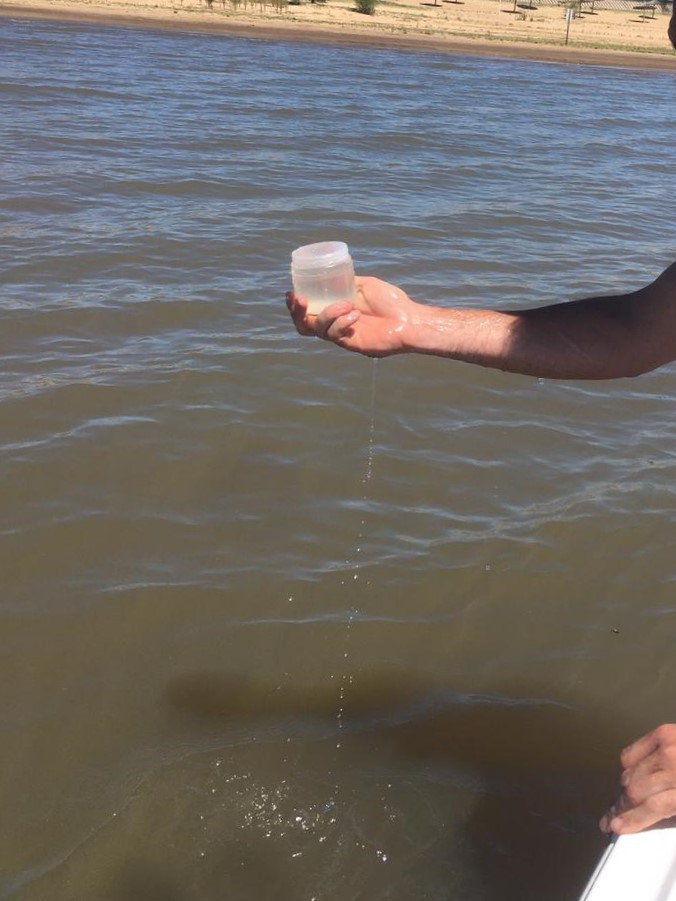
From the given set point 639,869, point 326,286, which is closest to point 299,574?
point 326,286

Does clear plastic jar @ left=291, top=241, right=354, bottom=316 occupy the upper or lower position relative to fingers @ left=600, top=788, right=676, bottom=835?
upper

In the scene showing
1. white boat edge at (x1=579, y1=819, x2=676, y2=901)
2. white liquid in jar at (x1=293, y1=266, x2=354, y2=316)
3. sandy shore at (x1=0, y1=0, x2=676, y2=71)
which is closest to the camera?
white boat edge at (x1=579, y1=819, x2=676, y2=901)

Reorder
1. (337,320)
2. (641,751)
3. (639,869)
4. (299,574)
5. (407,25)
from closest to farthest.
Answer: (639,869)
(641,751)
(337,320)
(299,574)
(407,25)

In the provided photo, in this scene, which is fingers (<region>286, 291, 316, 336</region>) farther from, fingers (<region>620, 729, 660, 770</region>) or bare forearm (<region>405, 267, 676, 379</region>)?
fingers (<region>620, 729, 660, 770</region>)

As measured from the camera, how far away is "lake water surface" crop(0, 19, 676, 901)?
302 centimetres

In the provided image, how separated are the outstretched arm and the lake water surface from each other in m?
1.58

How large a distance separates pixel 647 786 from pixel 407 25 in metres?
38.1

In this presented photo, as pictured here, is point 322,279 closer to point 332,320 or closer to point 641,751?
point 332,320

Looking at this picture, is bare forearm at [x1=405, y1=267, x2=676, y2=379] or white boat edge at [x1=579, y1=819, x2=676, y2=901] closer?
white boat edge at [x1=579, y1=819, x2=676, y2=901]

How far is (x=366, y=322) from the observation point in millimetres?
2297

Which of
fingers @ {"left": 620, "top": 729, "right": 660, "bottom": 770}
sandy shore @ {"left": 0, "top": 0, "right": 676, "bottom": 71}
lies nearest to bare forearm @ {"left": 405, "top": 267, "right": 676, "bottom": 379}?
fingers @ {"left": 620, "top": 729, "right": 660, "bottom": 770}

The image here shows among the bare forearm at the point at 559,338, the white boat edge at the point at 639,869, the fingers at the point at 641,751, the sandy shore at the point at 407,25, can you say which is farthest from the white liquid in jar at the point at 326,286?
the sandy shore at the point at 407,25

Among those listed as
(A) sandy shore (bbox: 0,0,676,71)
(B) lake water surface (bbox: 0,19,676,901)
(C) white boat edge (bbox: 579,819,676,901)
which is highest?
(A) sandy shore (bbox: 0,0,676,71)

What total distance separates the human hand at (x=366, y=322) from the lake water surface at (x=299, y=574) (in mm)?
1603
